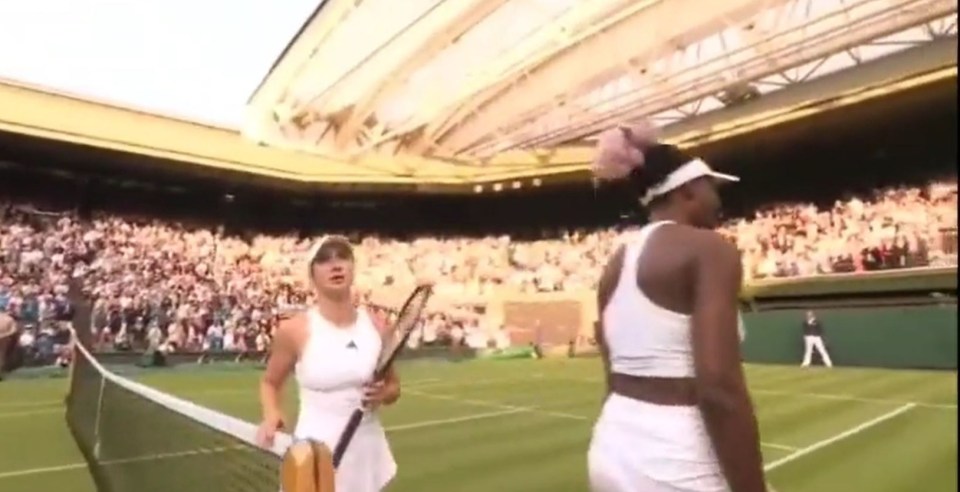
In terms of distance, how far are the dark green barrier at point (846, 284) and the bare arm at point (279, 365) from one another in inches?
359

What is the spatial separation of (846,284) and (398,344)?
566 inches

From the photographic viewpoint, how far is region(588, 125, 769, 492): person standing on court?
4.89ft

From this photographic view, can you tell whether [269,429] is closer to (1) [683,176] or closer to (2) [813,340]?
(1) [683,176]

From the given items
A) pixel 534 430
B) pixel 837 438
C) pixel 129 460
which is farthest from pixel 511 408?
pixel 129 460

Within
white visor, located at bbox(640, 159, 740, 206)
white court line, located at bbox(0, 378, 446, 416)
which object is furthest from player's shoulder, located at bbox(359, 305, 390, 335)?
white court line, located at bbox(0, 378, 446, 416)

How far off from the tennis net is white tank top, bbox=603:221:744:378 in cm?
79

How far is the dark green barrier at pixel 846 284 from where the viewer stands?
1133 centimetres

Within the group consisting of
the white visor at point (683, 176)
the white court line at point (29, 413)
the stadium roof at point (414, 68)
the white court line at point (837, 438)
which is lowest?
the white court line at point (837, 438)

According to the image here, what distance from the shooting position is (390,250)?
33.9ft

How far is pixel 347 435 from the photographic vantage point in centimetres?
253

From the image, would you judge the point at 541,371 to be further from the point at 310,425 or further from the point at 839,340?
the point at 310,425

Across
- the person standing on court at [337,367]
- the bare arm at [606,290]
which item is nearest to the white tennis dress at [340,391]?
the person standing on court at [337,367]

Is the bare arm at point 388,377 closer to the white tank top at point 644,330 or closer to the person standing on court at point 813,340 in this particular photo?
the white tank top at point 644,330

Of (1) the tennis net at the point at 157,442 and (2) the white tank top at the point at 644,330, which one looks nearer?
(2) the white tank top at the point at 644,330
